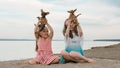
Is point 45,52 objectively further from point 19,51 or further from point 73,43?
point 19,51

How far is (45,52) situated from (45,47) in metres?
0.18

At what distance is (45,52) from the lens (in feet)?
49.3

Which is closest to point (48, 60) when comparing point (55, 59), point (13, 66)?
point (55, 59)

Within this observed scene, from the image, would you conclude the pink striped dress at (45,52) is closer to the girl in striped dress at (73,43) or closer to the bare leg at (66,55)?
the bare leg at (66,55)

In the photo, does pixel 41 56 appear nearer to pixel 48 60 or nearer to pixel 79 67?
pixel 48 60

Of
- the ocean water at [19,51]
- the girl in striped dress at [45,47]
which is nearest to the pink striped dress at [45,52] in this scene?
the girl in striped dress at [45,47]

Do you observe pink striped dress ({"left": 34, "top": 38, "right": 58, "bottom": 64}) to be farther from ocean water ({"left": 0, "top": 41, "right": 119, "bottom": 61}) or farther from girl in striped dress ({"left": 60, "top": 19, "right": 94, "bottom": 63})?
ocean water ({"left": 0, "top": 41, "right": 119, "bottom": 61})

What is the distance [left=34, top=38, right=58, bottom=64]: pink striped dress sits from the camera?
1502cm

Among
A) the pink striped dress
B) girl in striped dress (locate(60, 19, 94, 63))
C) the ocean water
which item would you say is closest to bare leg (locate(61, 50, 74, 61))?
girl in striped dress (locate(60, 19, 94, 63))

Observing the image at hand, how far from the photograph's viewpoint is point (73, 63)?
588 inches

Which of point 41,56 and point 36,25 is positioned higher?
point 36,25

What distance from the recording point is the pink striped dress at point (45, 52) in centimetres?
1502

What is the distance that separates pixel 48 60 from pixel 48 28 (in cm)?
118

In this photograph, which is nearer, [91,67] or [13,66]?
[91,67]
